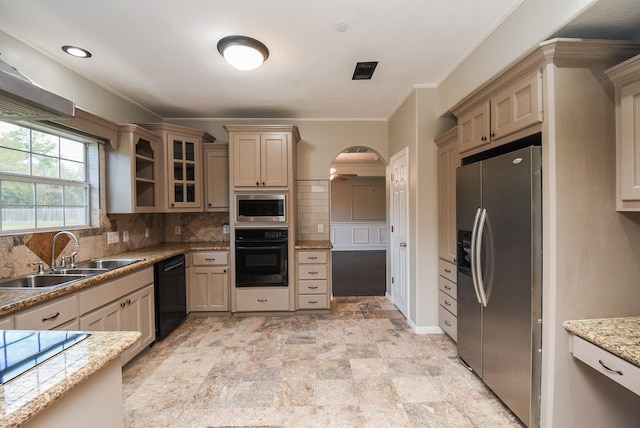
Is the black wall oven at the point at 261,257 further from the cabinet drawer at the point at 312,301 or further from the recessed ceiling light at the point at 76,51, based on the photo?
the recessed ceiling light at the point at 76,51

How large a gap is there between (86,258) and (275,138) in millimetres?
2259

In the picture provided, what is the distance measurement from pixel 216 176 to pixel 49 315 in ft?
7.49

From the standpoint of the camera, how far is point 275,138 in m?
3.35

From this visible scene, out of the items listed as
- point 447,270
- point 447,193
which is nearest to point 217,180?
point 447,193

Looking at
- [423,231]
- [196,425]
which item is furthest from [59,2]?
[423,231]

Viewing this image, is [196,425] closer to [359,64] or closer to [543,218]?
[543,218]

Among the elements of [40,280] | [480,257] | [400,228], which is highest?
[400,228]

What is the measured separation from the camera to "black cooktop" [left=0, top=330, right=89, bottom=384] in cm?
81

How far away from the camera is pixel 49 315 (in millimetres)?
1657

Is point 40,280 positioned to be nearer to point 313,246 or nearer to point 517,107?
point 313,246

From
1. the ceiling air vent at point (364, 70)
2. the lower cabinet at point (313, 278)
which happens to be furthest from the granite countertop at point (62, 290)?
the ceiling air vent at point (364, 70)

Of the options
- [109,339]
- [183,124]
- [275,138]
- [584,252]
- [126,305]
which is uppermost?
[183,124]

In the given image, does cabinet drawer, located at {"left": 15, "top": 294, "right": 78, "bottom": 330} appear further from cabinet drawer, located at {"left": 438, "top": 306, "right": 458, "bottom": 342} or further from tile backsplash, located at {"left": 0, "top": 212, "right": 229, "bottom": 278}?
cabinet drawer, located at {"left": 438, "top": 306, "right": 458, "bottom": 342}

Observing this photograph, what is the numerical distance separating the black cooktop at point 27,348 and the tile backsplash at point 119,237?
1.36 metres
